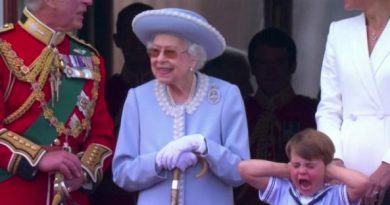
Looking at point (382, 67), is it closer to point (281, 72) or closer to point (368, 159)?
point (368, 159)

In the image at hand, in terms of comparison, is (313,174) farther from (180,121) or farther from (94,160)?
(94,160)

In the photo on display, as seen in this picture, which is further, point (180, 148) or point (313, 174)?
point (180, 148)

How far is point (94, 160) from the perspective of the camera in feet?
21.7

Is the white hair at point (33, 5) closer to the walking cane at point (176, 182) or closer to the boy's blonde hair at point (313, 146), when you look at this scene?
the walking cane at point (176, 182)

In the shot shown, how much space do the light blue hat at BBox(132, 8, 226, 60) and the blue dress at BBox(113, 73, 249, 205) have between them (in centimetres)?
17

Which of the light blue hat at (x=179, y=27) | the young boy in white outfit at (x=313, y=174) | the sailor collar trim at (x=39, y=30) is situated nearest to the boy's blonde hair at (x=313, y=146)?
the young boy in white outfit at (x=313, y=174)

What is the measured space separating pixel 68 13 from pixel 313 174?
1260 mm

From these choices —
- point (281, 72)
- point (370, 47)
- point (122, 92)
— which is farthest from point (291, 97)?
point (370, 47)

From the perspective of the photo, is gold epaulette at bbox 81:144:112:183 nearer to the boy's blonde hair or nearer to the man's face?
the man's face

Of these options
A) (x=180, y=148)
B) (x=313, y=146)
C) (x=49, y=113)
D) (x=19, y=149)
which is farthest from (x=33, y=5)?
(x=313, y=146)

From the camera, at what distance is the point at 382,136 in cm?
632

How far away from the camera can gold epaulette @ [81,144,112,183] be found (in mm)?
6578

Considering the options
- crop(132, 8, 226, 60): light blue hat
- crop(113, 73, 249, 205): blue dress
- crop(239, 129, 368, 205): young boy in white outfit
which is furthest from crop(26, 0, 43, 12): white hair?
crop(239, 129, 368, 205): young boy in white outfit

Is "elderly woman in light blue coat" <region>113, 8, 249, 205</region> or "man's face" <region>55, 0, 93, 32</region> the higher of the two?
"man's face" <region>55, 0, 93, 32</region>
